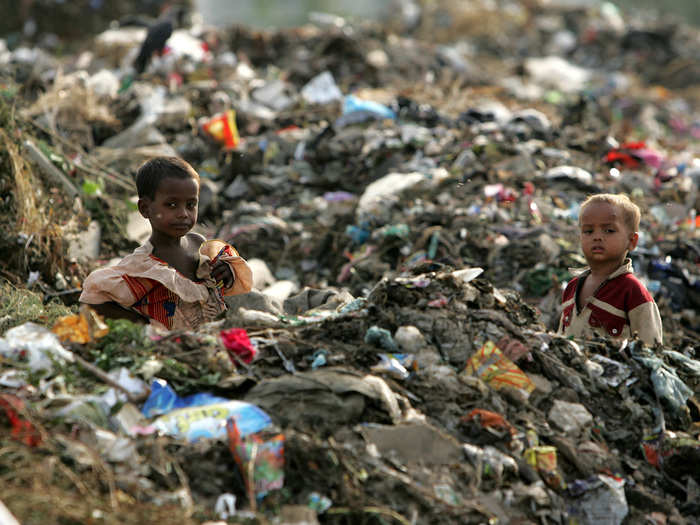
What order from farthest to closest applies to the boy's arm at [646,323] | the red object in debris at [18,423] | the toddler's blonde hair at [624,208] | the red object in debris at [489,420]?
the toddler's blonde hair at [624,208]
the boy's arm at [646,323]
the red object in debris at [489,420]
the red object in debris at [18,423]

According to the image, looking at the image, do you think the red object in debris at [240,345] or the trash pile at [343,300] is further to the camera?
the red object in debris at [240,345]

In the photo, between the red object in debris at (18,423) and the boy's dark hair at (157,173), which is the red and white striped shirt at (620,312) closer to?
the boy's dark hair at (157,173)

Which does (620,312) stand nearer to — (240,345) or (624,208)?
(624,208)

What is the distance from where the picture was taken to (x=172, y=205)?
3.37 meters

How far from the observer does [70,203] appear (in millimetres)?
5449

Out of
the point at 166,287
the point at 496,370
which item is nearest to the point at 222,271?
the point at 166,287

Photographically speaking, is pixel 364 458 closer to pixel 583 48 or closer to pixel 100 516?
pixel 100 516

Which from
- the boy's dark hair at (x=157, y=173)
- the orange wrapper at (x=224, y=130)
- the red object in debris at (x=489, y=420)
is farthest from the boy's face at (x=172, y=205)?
the orange wrapper at (x=224, y=130)

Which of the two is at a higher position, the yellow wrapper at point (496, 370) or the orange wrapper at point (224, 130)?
the yellow wrapper at point (496, 370)

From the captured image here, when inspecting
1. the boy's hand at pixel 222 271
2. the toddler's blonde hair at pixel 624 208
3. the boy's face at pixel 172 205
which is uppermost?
the toddler's blonde hair at pixel 624 208

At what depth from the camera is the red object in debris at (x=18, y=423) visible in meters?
2.34

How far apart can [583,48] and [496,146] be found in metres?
8.84

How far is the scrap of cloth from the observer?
10.7 ft

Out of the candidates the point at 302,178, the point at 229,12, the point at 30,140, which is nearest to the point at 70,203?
the point at 30,140
